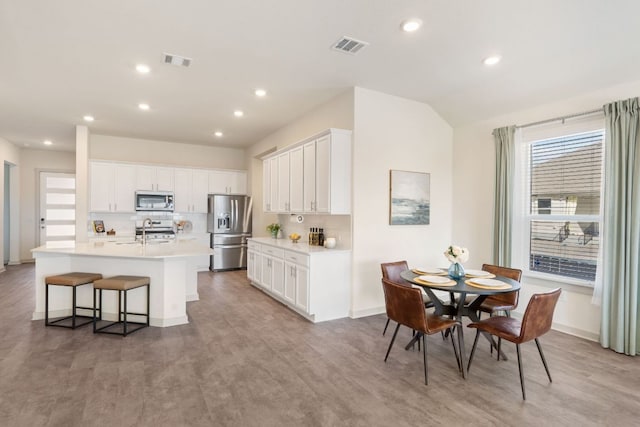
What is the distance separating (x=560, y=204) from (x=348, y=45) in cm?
315

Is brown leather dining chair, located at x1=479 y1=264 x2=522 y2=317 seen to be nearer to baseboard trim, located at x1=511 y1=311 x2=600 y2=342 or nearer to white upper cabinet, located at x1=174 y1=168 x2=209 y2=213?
baseboard trim, located at x1=511 y1=311 x2=600 y2=342

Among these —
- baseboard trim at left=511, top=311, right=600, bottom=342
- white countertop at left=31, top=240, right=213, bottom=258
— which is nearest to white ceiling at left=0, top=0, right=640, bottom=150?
white countertop at left=31, top=240, right=213, bottom=258

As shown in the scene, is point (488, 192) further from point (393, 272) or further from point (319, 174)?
point (319, 174)

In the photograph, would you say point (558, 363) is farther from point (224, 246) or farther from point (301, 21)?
point (224, 246)

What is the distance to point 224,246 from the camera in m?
7.71

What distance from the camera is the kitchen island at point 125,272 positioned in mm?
4070

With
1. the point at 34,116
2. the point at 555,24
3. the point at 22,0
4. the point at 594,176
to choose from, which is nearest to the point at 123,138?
the point at 34,116

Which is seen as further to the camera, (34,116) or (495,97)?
(34,116)

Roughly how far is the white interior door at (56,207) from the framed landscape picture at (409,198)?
820 centimetres

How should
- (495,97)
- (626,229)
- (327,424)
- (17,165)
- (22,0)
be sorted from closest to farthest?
(327,424)
(22,0)
(626,229)
(495,97)
(17,165)

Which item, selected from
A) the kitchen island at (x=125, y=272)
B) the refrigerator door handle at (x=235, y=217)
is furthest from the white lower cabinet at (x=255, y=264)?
the refrigerator door handle at (x=235, y=217)

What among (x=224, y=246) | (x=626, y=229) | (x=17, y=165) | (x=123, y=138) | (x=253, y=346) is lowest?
(x=253, y=346)

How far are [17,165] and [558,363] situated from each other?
1120cm

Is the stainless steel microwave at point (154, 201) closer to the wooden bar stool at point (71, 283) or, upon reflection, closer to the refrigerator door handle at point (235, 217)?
the refrigerator door handle at point (235, 217)
